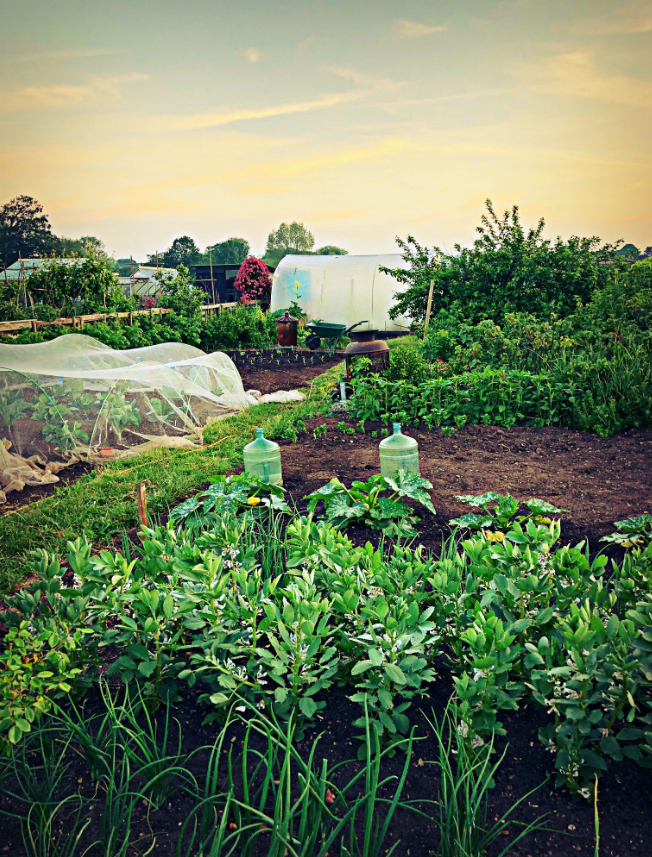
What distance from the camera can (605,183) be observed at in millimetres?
9516

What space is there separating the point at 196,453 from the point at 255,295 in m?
16.6

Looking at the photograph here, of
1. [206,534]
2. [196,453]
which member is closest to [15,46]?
[196,453]

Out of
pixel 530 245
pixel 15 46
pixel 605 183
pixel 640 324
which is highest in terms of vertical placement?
pixel 15 46

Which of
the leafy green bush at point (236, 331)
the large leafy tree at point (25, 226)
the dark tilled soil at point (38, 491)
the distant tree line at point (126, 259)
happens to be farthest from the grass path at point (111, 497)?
the large leafy tree at point (25, 226)

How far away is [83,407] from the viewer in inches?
241

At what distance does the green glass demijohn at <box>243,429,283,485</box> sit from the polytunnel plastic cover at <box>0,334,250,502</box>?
7.25 ft

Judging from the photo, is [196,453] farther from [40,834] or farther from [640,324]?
[640,324]

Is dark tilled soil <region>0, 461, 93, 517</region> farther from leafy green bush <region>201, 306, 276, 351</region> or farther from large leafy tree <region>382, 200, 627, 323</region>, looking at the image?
leafy green bush <region>201, 306, 276, 351</region>

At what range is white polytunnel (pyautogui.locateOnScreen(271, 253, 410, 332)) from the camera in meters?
17.3

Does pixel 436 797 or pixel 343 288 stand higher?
pixel 343 288

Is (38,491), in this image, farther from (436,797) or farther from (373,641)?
(436,797)

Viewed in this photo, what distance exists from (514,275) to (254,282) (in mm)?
13280

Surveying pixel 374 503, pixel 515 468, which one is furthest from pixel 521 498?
pixel 374 503

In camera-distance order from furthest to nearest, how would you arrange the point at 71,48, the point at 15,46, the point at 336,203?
the point at 336,203, the point at 71,48, the point at 15,46
